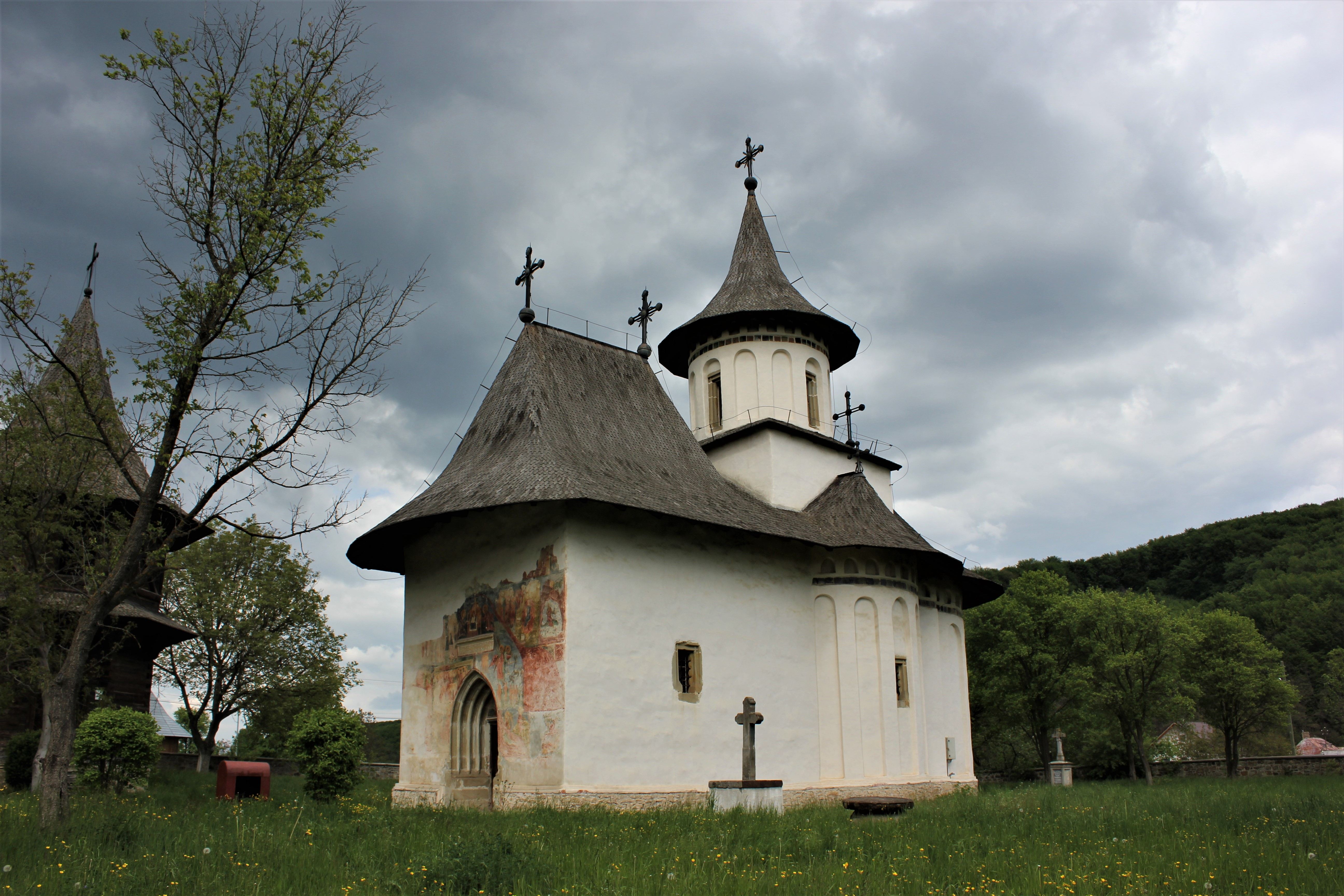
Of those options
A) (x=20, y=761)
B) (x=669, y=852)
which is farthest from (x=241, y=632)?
(x=669, y=852)

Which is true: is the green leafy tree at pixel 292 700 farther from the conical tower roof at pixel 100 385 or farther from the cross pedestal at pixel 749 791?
the cross pedestal at pixel 749 791

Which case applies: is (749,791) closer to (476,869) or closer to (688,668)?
(688,668)

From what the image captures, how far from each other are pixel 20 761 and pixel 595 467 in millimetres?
12049

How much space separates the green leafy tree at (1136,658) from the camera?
29.3 metres

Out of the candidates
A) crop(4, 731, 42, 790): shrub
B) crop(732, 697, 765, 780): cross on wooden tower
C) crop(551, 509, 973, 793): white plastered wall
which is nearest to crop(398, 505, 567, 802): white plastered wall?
crop(551, 509, 973, 793): white plastered wall

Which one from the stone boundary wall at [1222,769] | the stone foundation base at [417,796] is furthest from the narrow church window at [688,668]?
the stone boundary wall at [1222,769]

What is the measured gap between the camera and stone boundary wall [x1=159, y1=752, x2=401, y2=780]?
28.8 m

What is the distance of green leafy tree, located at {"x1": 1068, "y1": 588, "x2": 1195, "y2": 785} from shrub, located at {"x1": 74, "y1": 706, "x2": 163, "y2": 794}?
26.5 m

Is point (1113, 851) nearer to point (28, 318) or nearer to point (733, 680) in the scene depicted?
point (733, 680)

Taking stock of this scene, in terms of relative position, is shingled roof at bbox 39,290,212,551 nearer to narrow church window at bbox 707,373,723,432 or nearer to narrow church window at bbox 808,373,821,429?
narrow church window at bbox 707,373,723,432

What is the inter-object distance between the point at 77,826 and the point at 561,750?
6129 millimetres

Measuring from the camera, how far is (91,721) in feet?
50.8

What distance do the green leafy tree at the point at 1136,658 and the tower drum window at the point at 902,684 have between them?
581 inches

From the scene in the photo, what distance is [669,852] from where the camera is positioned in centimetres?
839
